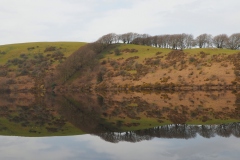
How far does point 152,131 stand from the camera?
1981cm

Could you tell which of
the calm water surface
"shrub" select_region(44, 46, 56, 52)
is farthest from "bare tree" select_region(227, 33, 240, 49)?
the calm water surface

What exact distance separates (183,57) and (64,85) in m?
44.7

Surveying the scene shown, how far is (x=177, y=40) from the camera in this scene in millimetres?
123438

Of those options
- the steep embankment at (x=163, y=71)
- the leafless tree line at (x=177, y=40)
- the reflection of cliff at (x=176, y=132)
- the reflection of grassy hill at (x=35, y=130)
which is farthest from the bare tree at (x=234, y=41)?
the reflection of grassy hill at (x=35, y=130)

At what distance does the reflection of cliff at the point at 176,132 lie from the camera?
17705mm

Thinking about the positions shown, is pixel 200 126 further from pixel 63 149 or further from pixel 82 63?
pixel 82 63

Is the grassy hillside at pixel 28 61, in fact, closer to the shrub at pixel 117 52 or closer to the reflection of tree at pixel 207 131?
the shrub at pixel 117 52

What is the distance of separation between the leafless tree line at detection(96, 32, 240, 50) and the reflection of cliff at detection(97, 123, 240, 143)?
100m

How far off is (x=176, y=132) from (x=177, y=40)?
109233 mm

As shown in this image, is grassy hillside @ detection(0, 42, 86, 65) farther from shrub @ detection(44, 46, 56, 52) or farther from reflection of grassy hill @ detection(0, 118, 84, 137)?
reflection of grassy hill @ detection(0, 118, 84, 137)

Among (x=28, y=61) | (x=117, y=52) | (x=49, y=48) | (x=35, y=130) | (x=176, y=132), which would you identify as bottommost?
(x=35, y=130)

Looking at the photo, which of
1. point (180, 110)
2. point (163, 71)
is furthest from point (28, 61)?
point (180, 110)

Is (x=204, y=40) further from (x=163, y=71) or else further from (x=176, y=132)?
(x=176, y=132)

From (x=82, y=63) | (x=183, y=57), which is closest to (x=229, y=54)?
(x=183, y=57)
